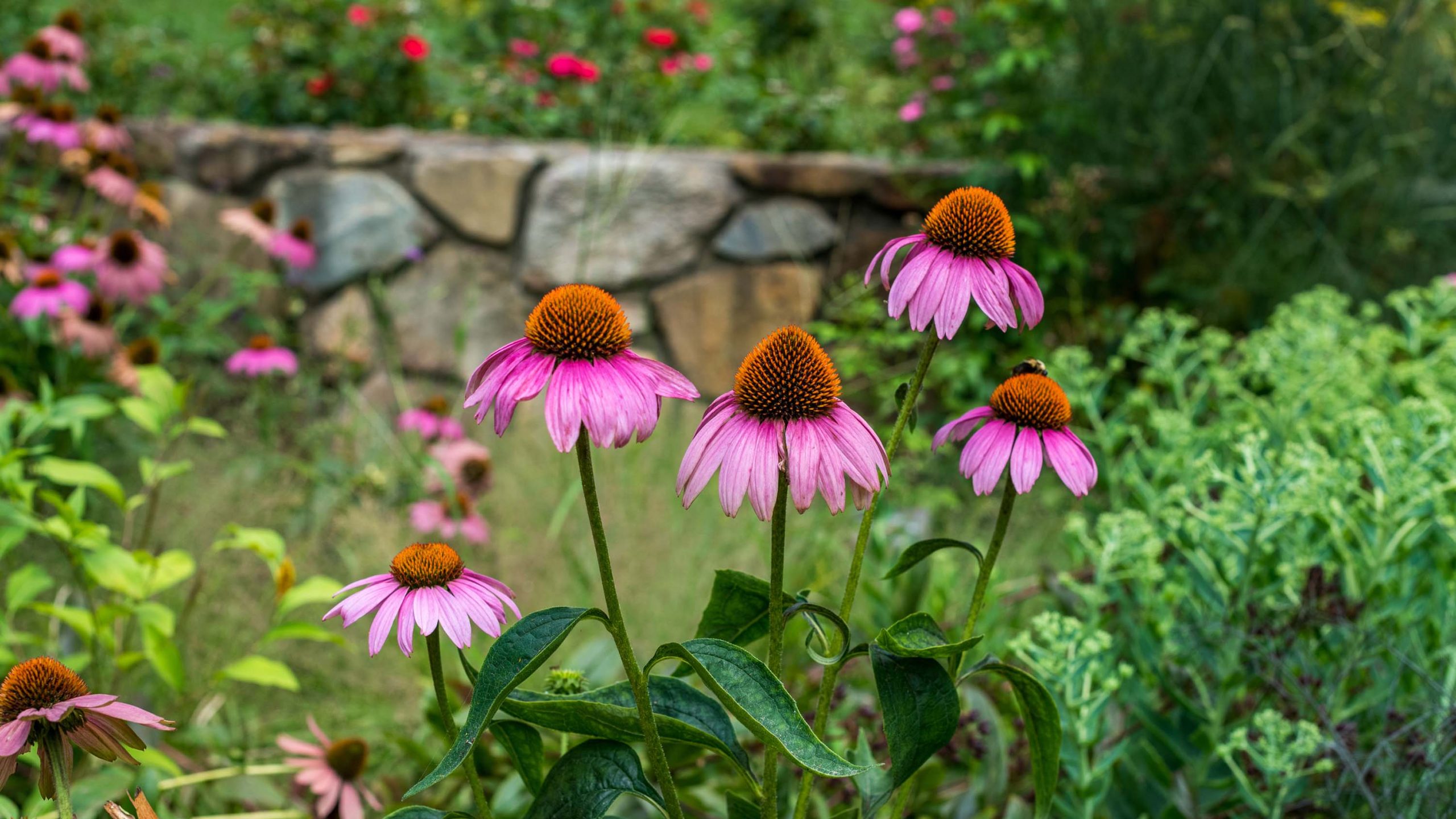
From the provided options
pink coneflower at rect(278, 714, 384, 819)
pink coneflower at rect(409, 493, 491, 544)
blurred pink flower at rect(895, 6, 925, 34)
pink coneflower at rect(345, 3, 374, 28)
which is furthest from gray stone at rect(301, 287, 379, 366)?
pink coneflower at rect(278, 714, 384, 819)

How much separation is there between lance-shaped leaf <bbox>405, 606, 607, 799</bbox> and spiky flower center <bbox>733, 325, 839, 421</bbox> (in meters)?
0.18

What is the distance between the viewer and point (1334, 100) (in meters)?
3.70

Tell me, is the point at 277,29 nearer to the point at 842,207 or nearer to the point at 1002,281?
the point at 842,207

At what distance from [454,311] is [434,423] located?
1.54 meters

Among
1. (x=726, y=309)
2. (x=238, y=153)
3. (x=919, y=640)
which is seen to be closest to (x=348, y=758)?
(x=919, y=640)

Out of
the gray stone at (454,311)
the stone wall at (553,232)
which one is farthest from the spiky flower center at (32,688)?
the gray stone at (454,311)

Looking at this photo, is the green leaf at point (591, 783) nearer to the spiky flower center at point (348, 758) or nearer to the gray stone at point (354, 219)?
the spiky flower center at point (348, 758)

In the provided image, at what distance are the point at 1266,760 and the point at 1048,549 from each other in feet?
5.63

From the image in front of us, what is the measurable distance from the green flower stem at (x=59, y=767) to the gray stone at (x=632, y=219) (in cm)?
313

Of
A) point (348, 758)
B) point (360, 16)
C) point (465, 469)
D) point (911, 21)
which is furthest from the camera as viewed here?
point (360, 16)

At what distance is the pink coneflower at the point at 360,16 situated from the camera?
14.6 feet

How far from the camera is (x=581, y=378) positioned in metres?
0.73

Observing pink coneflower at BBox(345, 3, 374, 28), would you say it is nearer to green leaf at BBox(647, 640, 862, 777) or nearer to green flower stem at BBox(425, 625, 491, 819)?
green flower stem at BBox(425, 625, 491, 819)

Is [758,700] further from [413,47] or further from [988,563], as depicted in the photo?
[413,47]
